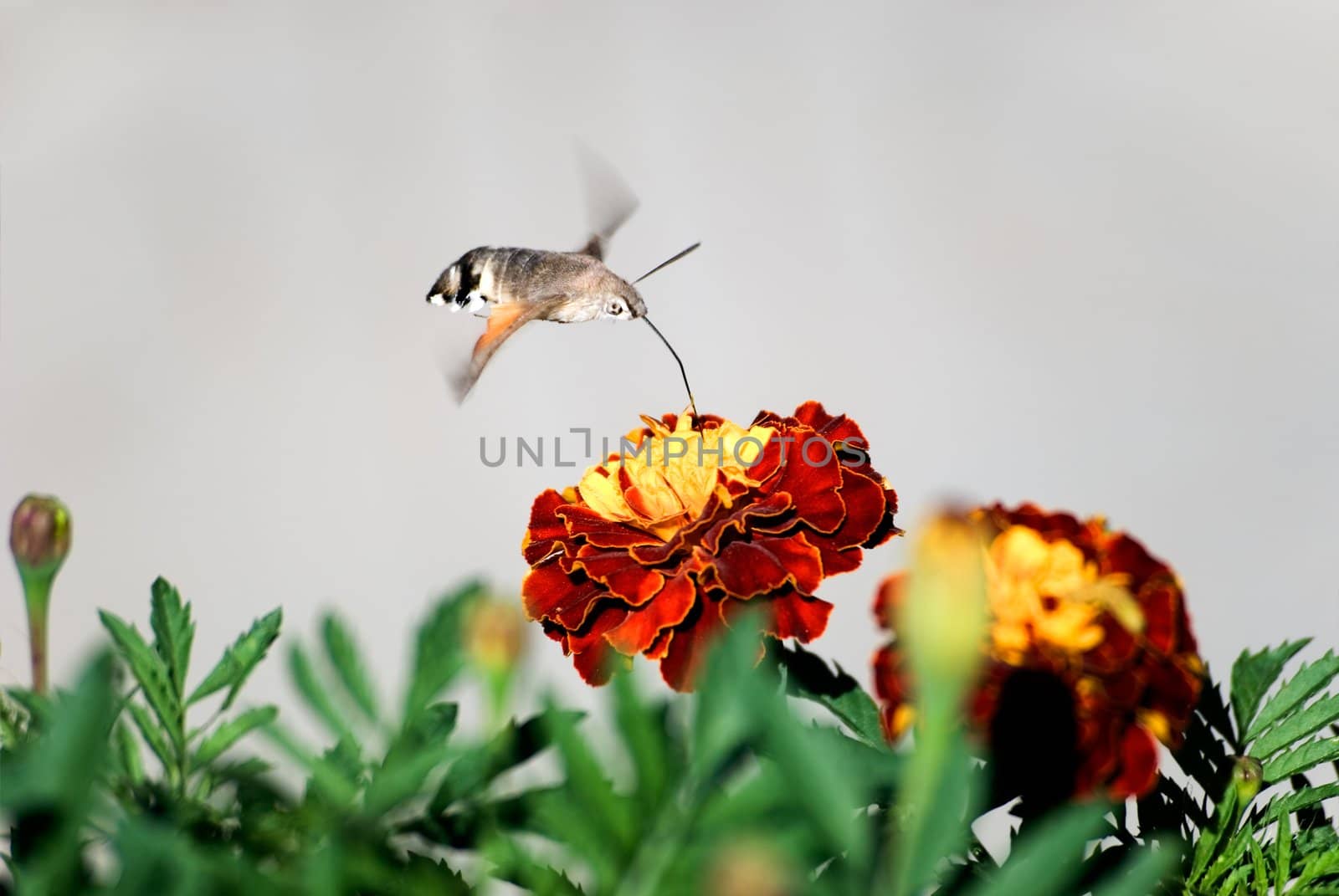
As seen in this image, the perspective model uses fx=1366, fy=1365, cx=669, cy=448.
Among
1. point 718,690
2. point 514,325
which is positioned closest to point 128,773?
point 718,690

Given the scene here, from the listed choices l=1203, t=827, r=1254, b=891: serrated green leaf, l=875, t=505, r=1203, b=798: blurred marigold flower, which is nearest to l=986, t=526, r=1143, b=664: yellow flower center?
l=875, t=505, r=1203, b=798: blurred marigold flower

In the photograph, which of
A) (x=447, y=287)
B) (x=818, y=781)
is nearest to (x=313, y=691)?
(x=818, y=781)

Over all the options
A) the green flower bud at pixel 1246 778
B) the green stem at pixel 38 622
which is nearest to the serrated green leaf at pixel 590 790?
the green stem at pixel 38 622

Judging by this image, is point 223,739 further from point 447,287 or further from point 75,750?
point 447,287

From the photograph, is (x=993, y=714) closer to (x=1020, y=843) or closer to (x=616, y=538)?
(x=1020, y=843)

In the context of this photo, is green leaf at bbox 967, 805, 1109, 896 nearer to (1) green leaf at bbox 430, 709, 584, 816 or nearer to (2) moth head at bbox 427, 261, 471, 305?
(1) green leaf at bbox 430, 709, 584, 816

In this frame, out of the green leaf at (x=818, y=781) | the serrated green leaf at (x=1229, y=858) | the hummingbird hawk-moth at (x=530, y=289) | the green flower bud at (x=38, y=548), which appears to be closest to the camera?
the green leaf at (x=818, y=781)

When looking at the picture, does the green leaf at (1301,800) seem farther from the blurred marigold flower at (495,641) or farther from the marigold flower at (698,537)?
the blurred marigold flower at (495,641)
